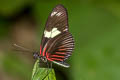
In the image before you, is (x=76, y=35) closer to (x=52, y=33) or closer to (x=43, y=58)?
(x=52, y=33)

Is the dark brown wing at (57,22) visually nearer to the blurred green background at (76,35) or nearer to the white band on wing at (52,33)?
the white band on wing at (52,33)

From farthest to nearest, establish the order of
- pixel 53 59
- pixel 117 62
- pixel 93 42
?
1. pixel 93 42
2. pixel 117 62
3. pixel 53 59

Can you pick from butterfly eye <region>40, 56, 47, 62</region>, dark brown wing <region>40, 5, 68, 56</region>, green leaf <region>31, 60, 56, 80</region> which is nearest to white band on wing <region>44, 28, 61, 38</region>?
dark brown wing <region>40, 5, 68, 56</region>

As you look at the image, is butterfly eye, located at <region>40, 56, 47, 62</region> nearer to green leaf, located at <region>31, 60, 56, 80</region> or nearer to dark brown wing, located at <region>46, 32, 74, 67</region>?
dark brown wing, located at <region>46, 32, 74, 67</region>

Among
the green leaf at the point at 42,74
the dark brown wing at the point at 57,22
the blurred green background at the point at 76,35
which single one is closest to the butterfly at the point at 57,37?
the dark brown wing at the point at 57,22

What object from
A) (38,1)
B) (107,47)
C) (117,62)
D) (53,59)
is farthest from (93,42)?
(53,59)

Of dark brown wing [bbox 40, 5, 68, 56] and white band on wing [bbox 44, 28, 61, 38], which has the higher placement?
dark brown wing [bbox 40, 5, 68, 56]

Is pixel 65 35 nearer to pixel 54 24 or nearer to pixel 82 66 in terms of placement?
pixel 54 24
